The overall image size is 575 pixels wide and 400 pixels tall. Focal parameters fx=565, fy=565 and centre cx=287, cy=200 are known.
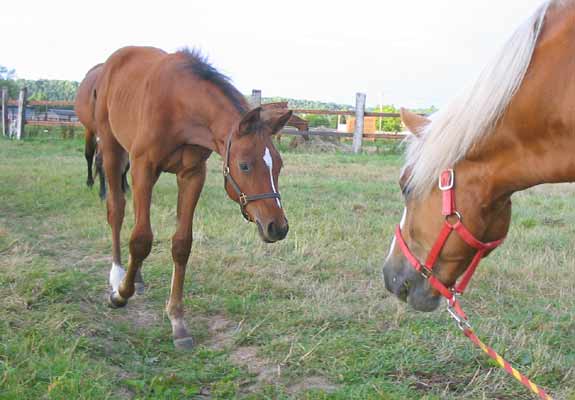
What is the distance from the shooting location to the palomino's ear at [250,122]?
125 inches

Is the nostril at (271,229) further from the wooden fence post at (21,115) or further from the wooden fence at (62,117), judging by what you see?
the wooden fence post at (21,115)

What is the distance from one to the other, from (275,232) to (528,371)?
147cm

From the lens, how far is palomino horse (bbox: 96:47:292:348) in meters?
3.20

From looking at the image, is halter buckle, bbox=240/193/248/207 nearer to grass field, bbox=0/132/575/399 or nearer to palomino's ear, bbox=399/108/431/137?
grass field, bbox=0/132/575/399

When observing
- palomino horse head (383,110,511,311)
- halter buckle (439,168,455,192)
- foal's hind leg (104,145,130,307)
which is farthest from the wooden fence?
halter buckle (439,168,455,192)

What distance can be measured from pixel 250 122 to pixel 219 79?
49 cm

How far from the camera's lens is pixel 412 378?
2.76 metres

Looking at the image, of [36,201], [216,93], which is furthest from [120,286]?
[36,201]

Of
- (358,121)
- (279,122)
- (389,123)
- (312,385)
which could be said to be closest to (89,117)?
(279,122)

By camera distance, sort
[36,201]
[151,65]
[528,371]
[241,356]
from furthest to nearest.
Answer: [36,201] < [151,65] < [241,356] < [528,371]

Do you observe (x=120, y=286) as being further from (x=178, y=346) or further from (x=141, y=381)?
(x=141, y=381)

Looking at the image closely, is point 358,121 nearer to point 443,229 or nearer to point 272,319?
point 272,319

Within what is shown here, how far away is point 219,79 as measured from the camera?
11.6 ft

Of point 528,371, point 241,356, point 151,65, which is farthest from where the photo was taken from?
point 151,65
